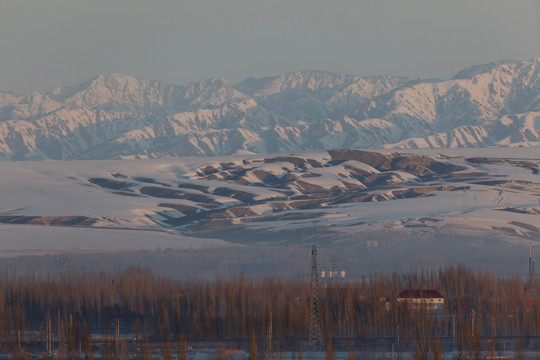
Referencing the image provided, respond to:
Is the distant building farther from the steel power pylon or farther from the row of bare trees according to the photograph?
the steel power pylon

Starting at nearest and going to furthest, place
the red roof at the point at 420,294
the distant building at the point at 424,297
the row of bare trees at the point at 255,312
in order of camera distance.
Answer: the row of bare trees at the point at 255,312, the distant building at the point at 424,297, the red roof at the point at 420,294

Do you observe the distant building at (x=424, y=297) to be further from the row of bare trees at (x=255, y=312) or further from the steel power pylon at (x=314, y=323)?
the steel power pylon at (x=314, y=323)

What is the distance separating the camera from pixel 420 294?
465 feet

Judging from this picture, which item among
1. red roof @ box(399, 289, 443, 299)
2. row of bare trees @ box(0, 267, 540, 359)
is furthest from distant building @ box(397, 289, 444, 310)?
row of bare trees @ box(0, 267, 540, 359)

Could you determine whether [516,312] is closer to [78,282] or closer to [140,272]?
[78,282]

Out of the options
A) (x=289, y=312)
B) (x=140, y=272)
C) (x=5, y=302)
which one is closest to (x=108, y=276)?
(x=140, y=272)

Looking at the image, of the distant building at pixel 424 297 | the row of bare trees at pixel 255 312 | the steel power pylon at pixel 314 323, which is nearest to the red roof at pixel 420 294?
the distant building at pixel 424 297

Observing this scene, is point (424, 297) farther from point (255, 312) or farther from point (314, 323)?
point (314, 323)

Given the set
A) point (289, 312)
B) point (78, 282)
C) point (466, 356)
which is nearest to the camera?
point (466, 356)

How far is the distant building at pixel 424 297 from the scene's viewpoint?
136875 millimetres

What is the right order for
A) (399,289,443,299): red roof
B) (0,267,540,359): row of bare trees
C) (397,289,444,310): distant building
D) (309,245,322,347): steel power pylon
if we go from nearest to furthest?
(309,245,322,347): steel power pylon
(0,267,540,359): row of bare trees
(397,289,444,310): distant building
(399,289,443,299): red roof

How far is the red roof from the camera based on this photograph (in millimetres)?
140350

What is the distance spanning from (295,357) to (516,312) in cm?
3458

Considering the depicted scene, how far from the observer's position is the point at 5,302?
5679 inches
